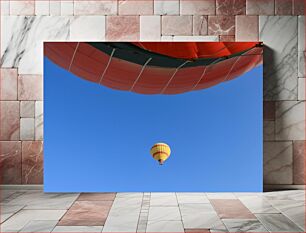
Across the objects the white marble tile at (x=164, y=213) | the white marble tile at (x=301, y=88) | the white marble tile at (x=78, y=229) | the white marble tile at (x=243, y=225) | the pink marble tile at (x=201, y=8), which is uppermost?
the pink marble tile at (x=201, y=8)

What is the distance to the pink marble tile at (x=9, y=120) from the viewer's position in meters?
4.55

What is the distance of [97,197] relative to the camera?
428cm

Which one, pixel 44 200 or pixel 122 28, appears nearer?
pixel 44 200

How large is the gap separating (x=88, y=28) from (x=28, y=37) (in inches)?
25.2

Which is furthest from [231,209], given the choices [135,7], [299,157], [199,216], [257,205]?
[135,7]

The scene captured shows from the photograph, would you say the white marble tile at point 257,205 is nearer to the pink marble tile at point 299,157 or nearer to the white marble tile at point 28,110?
the pink marble tile at point 299,157

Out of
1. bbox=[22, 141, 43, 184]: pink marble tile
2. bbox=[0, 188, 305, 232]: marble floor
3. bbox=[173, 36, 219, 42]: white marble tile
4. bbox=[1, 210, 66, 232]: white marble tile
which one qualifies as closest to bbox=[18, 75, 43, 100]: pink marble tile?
bbox=[22, 141, 43, 184]: pink marble tile

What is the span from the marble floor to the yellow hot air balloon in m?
0.37

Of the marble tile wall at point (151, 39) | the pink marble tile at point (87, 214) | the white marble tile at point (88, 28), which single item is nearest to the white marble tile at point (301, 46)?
the marble tile wall at point (151, 39)

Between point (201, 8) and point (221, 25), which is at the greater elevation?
point (201, 8)

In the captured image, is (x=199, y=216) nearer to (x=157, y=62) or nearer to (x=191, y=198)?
(x=191, y=198)

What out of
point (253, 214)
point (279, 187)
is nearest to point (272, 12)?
point (279, 187)

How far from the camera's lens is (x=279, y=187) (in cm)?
462

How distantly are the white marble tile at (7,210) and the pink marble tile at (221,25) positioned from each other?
2.56 metres
